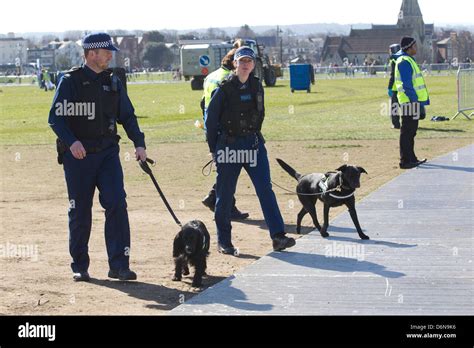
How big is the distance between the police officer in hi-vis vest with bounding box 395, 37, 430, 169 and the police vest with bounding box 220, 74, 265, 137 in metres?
7.25

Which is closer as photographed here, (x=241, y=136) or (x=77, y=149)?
(x=77, y=149)

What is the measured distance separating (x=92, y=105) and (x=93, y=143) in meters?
0.32

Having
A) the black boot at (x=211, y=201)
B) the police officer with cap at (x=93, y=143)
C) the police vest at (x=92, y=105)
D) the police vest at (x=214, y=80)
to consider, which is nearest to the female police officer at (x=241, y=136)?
the police vest at (x=214, y=80)

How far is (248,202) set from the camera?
14.1 metres

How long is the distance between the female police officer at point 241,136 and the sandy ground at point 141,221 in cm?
35

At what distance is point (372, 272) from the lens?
29.6 feet

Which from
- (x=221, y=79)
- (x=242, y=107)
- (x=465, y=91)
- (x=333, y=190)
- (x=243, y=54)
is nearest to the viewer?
(x=243, y=54)

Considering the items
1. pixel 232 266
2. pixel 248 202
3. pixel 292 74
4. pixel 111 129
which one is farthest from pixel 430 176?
pixel 292 74

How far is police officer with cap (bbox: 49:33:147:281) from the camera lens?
29.5 feet

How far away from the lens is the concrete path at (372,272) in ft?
25.6

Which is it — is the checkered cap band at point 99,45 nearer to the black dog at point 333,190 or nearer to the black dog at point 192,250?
the black dog at point 192,250

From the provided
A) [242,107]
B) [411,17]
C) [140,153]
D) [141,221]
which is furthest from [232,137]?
[411,17]

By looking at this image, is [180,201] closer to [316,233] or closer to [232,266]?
[316,233]

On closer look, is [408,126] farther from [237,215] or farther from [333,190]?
[333,190]
